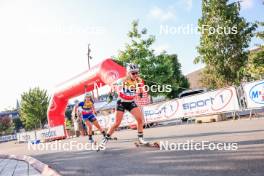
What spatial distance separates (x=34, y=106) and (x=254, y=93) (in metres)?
51.5

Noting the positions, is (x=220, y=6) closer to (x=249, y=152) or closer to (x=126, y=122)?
(x=126, y=122)

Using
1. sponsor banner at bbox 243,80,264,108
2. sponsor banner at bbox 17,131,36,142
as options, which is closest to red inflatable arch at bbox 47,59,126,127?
sponsor banner at bbox 17,131,36,142

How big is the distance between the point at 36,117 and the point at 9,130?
2526 centimetres

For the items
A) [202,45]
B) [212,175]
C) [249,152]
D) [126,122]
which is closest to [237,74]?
[202,45]

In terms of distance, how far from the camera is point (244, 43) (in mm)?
25078

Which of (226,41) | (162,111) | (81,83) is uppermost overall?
(226,41)

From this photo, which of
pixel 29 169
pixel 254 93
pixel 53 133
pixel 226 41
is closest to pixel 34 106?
pixel 53 133

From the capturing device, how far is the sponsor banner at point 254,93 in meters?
13.3

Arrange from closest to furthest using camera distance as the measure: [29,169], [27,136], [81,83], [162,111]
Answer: [29,169]
[162,111]
[81,83]
[27,136]

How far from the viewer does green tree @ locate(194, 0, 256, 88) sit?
82.2ft

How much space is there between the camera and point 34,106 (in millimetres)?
58531

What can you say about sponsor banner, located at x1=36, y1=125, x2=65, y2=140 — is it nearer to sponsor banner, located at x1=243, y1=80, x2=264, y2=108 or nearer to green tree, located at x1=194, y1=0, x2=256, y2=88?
green tree, located at x1=194, y1=0, x2=256, y2=88

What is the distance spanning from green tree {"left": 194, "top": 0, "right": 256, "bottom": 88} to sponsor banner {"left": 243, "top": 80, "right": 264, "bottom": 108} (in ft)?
36.7

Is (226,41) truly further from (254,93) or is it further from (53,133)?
(53,133)
